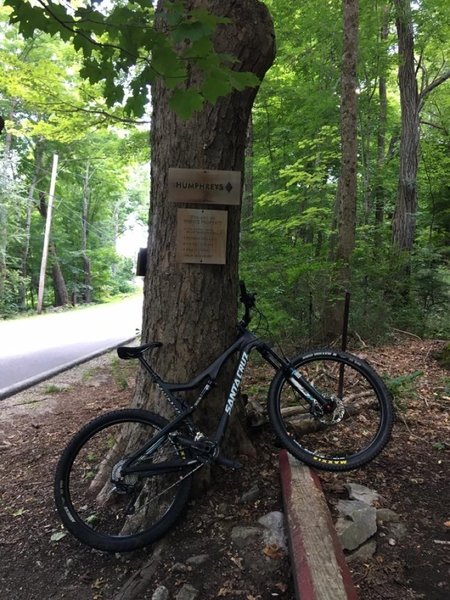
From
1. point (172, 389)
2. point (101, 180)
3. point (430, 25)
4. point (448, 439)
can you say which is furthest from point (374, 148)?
point (101, 180)

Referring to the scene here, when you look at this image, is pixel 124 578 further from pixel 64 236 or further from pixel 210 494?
pixel 64 236

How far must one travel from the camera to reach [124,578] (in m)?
2.55

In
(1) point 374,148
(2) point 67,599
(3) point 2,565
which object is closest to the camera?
(2) point 67,599

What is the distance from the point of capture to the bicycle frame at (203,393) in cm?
284

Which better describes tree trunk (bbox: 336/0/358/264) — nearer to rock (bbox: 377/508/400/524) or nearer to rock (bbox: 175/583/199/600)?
rock (bbox: 377/508/400/524)

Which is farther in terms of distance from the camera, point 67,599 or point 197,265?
point 197,265

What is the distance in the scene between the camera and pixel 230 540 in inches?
105

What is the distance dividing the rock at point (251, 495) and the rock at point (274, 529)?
186 millimetres

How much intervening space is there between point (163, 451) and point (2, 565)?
1153 millimetres

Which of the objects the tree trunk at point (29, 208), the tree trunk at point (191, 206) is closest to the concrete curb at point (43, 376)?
the tree trunk at point (191, 206)

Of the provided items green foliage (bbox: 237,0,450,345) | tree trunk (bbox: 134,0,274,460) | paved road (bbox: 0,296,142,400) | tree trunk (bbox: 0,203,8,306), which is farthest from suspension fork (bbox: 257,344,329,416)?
tree trunk (bbox: 0,203,8,306)

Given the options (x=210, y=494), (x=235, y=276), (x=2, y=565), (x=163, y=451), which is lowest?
(x=2, y=565)

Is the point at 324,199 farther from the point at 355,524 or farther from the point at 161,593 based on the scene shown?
the point at 161,593

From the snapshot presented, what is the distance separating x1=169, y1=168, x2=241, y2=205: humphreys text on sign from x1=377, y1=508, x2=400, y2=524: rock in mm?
2248
